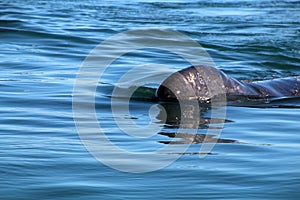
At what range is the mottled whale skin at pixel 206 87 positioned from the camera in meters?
9.98

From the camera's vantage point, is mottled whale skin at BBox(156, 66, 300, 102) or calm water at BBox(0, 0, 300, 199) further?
mottled whale skin at BBox(156, 66, 300, 102)

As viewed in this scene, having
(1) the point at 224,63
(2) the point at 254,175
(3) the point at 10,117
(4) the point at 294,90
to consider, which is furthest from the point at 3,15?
(2) the point at 254,175

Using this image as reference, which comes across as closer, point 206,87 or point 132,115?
point 132,115

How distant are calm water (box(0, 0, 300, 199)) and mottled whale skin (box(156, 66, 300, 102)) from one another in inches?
11.4

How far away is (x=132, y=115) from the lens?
29.8 feet

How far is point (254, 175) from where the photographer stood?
20.6 ft

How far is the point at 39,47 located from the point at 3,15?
15.7 ft

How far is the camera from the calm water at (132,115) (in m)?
5.95

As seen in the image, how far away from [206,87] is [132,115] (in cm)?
139

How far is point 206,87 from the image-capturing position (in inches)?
401

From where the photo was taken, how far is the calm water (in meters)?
5.95

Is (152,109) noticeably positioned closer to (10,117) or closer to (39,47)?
(10,117)

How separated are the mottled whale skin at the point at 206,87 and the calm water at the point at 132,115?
0.95 ft

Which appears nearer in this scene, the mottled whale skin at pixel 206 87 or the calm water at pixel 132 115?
the calm water at pixel 132 115
